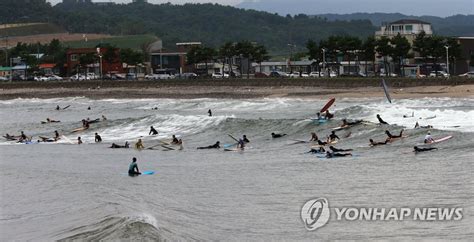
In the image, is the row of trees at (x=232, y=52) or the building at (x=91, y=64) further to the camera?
the building at (x=91, y=64)

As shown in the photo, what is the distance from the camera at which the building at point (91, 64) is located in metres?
130

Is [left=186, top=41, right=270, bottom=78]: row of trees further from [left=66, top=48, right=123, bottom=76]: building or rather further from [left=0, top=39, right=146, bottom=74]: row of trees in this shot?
[left=66, top=48, right=123, bottom=76]: building

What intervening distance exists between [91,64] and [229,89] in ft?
144

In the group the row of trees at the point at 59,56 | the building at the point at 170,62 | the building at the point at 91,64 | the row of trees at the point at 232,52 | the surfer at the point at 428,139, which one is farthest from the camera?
the building at the point at 170,62

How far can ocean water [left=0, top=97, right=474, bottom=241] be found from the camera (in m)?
20.5

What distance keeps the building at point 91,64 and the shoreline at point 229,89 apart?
744 inches

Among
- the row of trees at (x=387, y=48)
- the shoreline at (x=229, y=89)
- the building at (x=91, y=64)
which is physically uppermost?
the row of trees at (x=387, y=48)

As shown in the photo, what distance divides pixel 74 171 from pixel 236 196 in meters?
10.3

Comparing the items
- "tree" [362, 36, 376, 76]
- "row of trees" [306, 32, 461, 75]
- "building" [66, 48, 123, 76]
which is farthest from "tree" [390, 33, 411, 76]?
"building" [66, 48, 123, 76]

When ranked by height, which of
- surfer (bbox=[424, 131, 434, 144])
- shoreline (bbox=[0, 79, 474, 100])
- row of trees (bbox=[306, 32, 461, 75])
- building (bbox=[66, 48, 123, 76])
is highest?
row of trees (bbox=[306, 32, 461, 75])

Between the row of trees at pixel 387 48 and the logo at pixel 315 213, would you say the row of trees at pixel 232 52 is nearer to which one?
the row of trees at pixel 387 48

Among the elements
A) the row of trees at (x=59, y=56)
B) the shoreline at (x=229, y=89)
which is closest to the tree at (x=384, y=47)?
the shoreline at (x=229, y=89)

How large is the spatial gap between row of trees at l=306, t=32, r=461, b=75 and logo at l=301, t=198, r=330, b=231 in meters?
76.5

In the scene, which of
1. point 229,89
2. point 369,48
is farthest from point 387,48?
point 229,89
